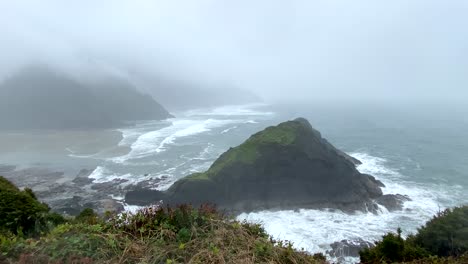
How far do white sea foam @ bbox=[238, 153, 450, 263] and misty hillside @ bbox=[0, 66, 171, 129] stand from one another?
7492 cm

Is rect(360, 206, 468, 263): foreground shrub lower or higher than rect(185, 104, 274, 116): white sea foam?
lower

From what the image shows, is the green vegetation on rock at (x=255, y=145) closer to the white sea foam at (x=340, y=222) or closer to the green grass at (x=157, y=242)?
the white sea foam at (x=340, y=222)

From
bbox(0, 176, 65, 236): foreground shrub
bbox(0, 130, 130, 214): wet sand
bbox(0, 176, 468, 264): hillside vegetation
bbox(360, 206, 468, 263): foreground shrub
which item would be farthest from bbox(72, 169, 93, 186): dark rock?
bbox(0, 176, 468, 264): hillside vegetation

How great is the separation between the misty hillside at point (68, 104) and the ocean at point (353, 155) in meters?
22.2

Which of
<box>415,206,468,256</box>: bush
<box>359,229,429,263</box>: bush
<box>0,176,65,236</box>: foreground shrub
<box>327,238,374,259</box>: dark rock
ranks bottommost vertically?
<box>327,238,374,259</box>: dark rock

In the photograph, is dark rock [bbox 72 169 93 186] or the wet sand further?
dark rock [bbox 72 169 93 186]

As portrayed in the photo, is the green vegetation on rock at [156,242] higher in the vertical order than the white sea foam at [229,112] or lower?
higher

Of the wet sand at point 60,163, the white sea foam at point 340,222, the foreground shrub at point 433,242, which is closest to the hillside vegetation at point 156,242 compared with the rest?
the foreground shrub at point 433,242

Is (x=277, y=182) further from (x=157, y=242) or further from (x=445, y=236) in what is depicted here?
(x=157, y=242)

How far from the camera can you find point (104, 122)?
97.2 metres

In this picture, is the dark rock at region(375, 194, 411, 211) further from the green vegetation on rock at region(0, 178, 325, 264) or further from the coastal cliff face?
the green vegetation on rock at region(0, 178, 325, 264)

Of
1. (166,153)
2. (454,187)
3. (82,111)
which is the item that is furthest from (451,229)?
(82,111)

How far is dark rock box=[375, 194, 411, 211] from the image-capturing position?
3127 centimetres

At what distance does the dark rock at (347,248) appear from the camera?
→ 22.4 meters
